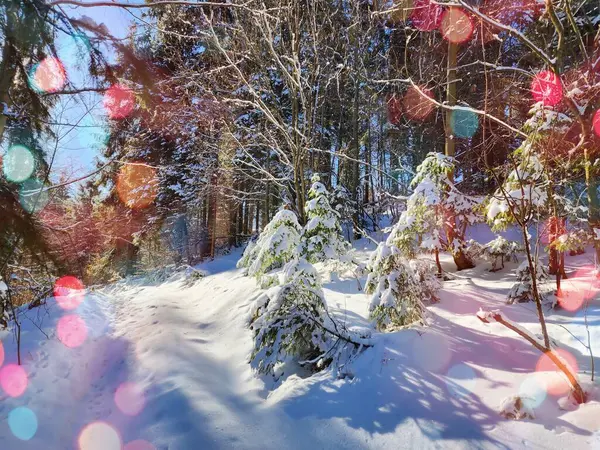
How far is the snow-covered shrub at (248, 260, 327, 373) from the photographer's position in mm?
3955

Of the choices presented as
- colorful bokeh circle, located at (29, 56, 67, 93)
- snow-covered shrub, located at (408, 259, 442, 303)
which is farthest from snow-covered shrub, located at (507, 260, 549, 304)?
colorful bokeh circle, located at (29, 56, 67, 93)

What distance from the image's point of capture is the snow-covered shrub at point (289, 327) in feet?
13.0

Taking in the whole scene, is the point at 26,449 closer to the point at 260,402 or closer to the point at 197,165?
the point at 260,402

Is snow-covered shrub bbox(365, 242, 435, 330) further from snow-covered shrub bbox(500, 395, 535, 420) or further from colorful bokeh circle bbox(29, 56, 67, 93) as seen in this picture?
colorful bokeh circle bbox(29, 56, 67, 93)

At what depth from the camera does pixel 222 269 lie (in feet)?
45.0

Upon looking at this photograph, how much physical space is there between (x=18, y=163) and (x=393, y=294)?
4.00 meters

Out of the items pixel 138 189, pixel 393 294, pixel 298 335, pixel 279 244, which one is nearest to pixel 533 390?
pixel 393 294

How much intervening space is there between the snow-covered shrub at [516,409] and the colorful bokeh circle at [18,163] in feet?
13.4

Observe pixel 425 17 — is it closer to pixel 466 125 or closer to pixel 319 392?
pixel 466 125

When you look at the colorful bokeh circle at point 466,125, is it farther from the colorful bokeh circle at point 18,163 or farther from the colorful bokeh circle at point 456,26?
the colorful bokeh circle at point 18,163

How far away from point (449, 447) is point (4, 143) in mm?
4049

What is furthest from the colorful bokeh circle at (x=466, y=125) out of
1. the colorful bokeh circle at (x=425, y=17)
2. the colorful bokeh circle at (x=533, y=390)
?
the colorful bokeh circle at (x=533, y=390)

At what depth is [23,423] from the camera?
3.74 m

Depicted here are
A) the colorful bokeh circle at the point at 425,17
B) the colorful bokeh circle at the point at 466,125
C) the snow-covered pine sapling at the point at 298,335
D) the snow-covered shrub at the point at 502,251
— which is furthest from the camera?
the colorful bokeh circle at the point at 466,125
